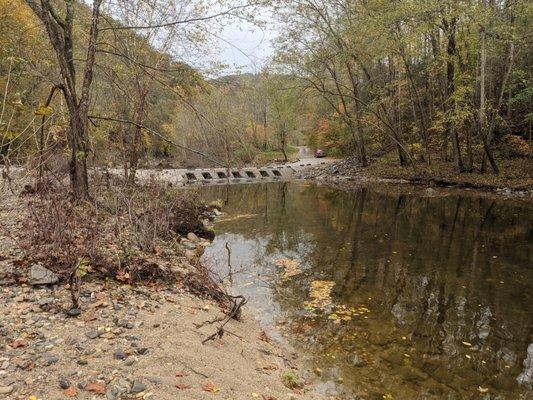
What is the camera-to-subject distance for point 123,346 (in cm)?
432

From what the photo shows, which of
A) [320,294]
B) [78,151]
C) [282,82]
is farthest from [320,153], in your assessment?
[320,294]

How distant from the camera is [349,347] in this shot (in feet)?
18.8

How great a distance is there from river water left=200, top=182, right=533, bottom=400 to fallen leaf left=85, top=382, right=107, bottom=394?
2.46 meters

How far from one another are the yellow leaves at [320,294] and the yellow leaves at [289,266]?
28.8 inches

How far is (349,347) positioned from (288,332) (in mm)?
990

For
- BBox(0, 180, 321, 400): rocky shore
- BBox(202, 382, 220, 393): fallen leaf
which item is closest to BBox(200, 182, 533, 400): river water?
BBox(0, 180, 321, 400): rocky shore

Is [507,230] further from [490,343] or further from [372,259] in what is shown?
[490,343]

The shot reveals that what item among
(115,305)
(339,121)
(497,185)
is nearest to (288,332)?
(115,305)

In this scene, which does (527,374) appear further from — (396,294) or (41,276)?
(41,276)

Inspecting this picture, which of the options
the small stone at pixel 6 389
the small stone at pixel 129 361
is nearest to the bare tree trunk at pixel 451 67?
the small stone at pixel 129 361

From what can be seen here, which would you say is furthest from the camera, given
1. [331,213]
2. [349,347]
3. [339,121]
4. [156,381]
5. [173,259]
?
[339,121]

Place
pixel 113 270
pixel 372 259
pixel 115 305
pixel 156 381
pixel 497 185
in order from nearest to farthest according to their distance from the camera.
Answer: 1. pixel 156 381
2. pixel 115 305
3. pixel 113 270
4. pixel 372 259
5. pixel 497 185

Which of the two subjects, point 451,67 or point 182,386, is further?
point 451,67

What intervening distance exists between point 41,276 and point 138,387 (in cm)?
269
